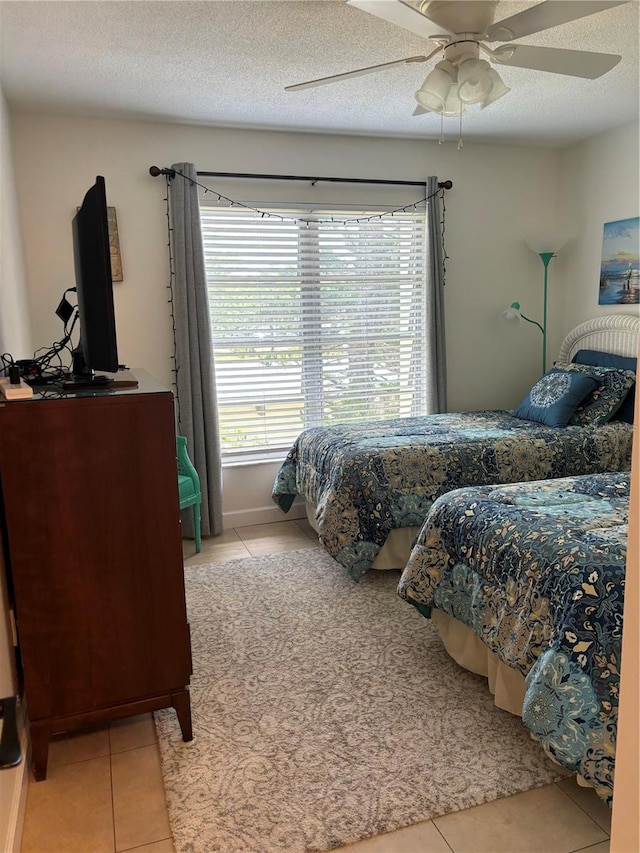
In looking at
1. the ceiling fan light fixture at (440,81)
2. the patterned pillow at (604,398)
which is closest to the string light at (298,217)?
the patterned pillow at (604,398)

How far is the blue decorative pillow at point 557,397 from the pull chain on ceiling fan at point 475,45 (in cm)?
193

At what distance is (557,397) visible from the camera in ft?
12.8

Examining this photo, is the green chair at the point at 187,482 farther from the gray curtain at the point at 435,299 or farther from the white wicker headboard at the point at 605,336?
the white wicker headboard at the point at 605,336

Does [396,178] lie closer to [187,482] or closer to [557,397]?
[557,397]

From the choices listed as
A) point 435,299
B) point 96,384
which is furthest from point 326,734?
point 435,299

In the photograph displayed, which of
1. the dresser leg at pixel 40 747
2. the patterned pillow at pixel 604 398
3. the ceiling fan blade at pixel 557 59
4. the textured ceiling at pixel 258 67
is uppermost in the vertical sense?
the textured ceiling at pixel 258 67

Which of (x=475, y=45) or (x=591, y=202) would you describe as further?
(x=591, y=202)

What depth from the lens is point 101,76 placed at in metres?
2.90

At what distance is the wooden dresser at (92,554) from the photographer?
176cm

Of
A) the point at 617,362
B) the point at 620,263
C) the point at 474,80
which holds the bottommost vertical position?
the point at 617,362

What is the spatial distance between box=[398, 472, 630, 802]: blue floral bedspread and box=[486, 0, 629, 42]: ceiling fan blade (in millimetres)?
1629

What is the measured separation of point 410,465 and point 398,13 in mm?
2025

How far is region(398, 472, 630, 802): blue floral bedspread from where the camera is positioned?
160 cm

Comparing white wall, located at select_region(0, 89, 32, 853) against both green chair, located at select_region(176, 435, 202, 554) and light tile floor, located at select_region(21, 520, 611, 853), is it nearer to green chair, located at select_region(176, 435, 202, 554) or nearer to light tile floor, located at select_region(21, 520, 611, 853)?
light tile floor, located at select_region(21, 520, 611, 853)
